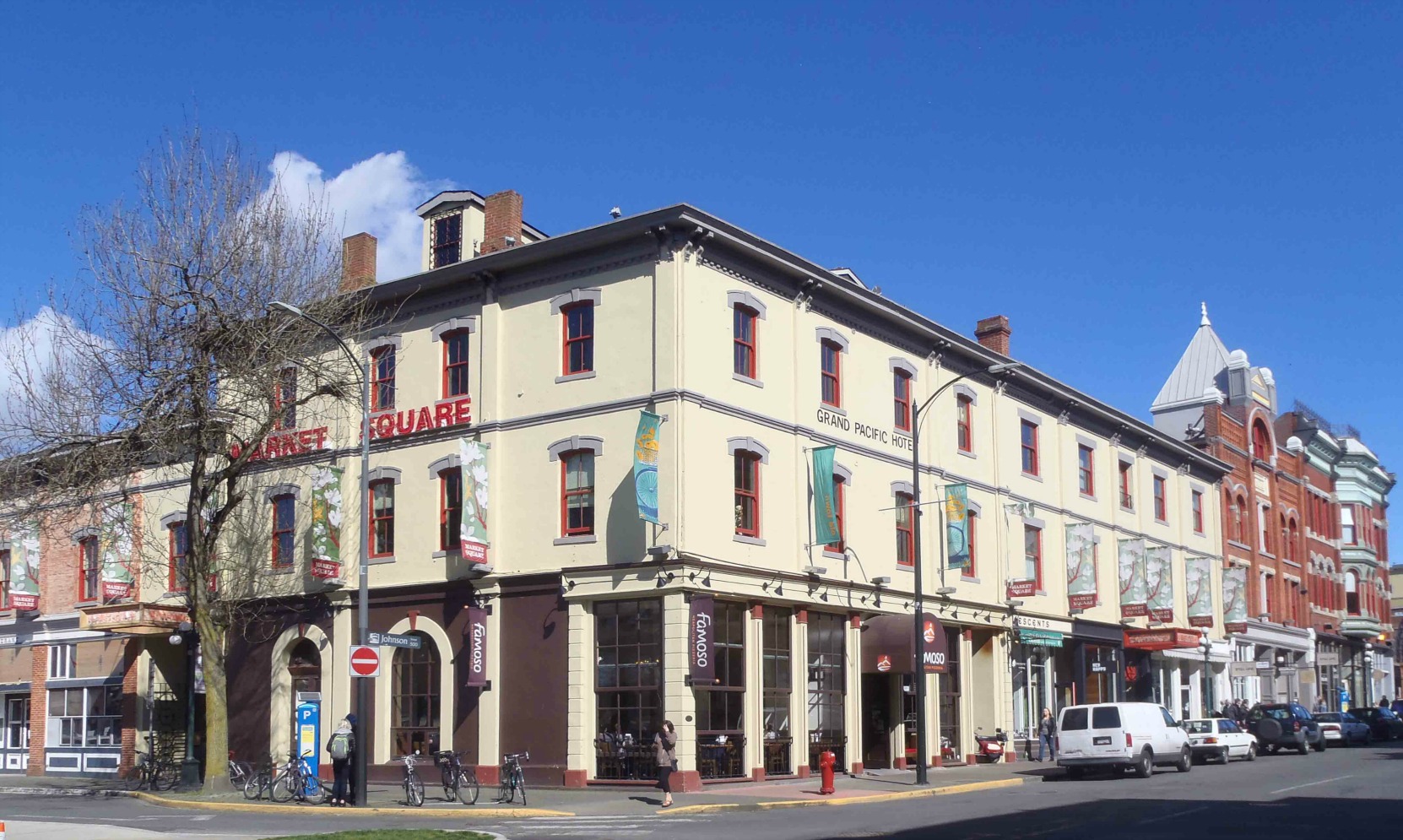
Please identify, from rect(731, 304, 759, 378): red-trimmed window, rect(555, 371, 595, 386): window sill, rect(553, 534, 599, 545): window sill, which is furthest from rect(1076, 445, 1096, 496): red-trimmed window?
rect(553, 534, 599, 545): window sill

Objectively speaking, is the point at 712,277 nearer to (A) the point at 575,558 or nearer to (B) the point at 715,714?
(A) the point at 575,558

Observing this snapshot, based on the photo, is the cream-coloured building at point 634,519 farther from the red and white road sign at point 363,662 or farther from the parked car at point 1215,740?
the red and white road sign at point 363,662

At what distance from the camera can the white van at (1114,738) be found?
3216 centimetres

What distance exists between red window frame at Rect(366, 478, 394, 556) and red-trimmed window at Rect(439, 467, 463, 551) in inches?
69.8

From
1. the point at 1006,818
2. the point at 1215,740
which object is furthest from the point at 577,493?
the point at 1215,740

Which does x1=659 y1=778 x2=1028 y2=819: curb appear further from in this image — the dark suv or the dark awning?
the dark suv

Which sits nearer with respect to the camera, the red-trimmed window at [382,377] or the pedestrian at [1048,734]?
the red-trimmed window at [382,377]

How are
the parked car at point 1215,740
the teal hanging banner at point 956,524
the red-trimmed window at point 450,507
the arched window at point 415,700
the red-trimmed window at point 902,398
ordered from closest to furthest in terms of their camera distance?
the arched window at point 415,700 < the red-trimmed window at point 450,507 < the teal hanging banner at point 956,524 < the red-trimmed window at point 902,398 < the parked car at point 1215,740

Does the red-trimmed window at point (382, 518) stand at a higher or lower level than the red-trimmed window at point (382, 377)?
lower

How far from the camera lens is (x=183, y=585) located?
38.3 m

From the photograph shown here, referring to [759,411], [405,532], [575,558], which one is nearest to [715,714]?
[575,558]

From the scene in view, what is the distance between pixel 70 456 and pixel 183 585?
9.49 metres

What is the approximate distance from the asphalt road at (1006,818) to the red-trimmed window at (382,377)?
10838 millimetres

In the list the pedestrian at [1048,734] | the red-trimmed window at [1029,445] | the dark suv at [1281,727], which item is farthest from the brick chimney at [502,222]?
the dark suv at [1281,727]
